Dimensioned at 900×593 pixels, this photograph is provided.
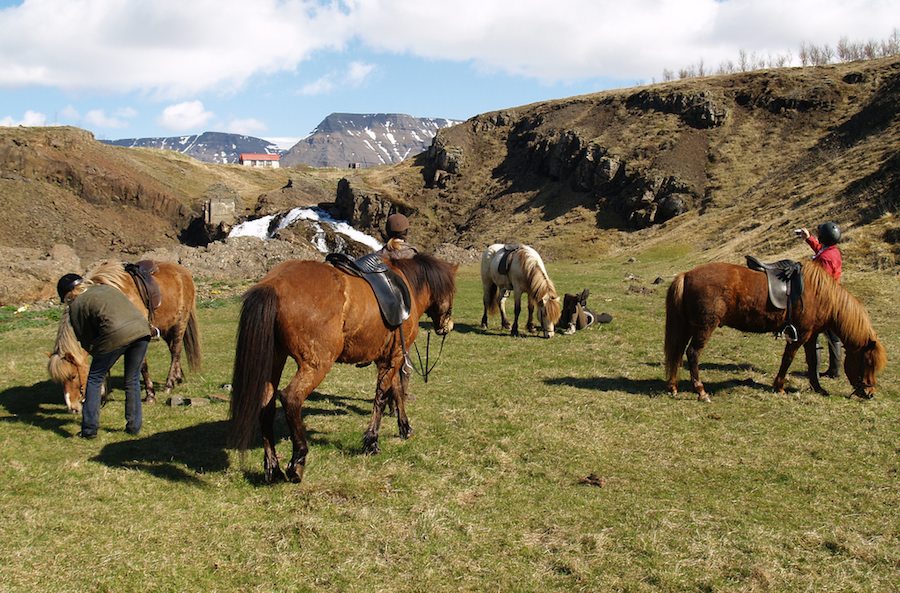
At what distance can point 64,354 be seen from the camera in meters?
8.27

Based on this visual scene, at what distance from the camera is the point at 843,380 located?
1087cm

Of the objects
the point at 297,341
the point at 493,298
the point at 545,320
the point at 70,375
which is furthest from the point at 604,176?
the point at 297,341

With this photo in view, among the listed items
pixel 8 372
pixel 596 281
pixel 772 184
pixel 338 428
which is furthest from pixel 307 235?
pixel 338 428

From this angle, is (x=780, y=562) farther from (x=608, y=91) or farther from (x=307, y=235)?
(x=608, y=91)

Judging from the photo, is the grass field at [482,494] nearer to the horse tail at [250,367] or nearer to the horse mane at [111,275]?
the horse tail at [250,367]

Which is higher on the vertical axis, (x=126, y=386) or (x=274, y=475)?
(x=126, y=386)

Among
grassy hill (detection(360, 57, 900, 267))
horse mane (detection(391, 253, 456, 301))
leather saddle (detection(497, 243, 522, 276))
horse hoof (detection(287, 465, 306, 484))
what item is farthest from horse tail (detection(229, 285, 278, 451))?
grassy hill (detection(360, 57, 900, 267))

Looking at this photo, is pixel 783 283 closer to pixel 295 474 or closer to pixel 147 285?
pixel 295 474

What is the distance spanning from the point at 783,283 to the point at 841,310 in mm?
947

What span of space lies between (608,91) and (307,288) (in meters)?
75.1

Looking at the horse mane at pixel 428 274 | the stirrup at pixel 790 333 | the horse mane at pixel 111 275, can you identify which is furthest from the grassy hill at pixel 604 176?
the horse mane at pixel 111 275

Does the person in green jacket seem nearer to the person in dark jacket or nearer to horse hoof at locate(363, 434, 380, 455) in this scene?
horse hoof at locate(363, 434, 380, 455)

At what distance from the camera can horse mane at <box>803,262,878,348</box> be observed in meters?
9.62

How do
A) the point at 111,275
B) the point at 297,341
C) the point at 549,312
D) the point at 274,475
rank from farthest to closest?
the point at 549,312 → the point at 111,275 → the point at 274,475 → the point at 297,341
